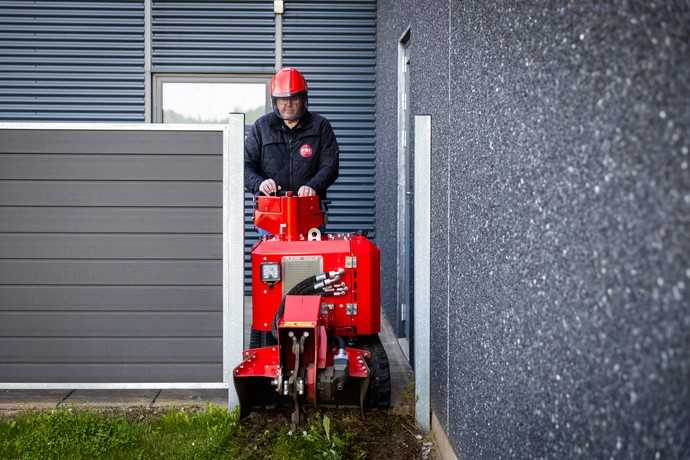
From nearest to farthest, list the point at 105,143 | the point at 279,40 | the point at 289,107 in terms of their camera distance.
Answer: the point at 105,143, the point at 289,107, the point at 279,40

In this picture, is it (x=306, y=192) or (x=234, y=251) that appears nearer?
(x=234, y=251)

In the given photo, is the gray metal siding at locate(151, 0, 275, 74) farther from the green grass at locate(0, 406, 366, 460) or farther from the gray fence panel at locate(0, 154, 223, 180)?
the green grass at locate(0, 406, 366, 460)

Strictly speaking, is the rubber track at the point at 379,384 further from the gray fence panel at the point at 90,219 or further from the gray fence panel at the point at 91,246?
the gray fence panel at the point at 90,219

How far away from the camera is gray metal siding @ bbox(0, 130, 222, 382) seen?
4.78 m

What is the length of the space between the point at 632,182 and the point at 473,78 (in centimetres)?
176

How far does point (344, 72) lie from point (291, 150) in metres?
3.48

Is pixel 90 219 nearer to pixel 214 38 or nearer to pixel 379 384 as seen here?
pixel 379 384

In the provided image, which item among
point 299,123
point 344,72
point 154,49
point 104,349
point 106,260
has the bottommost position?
point 104,349

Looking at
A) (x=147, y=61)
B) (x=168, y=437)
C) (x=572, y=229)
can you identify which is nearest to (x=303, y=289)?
(x=168, y=437)

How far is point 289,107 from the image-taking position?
17.7 feet

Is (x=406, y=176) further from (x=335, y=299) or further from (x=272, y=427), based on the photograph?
(x=272, y=427)

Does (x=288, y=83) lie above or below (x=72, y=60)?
below

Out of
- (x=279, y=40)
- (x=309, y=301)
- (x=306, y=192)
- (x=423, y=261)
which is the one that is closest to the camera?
A: (x=309, y=301)

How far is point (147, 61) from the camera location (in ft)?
28.5
